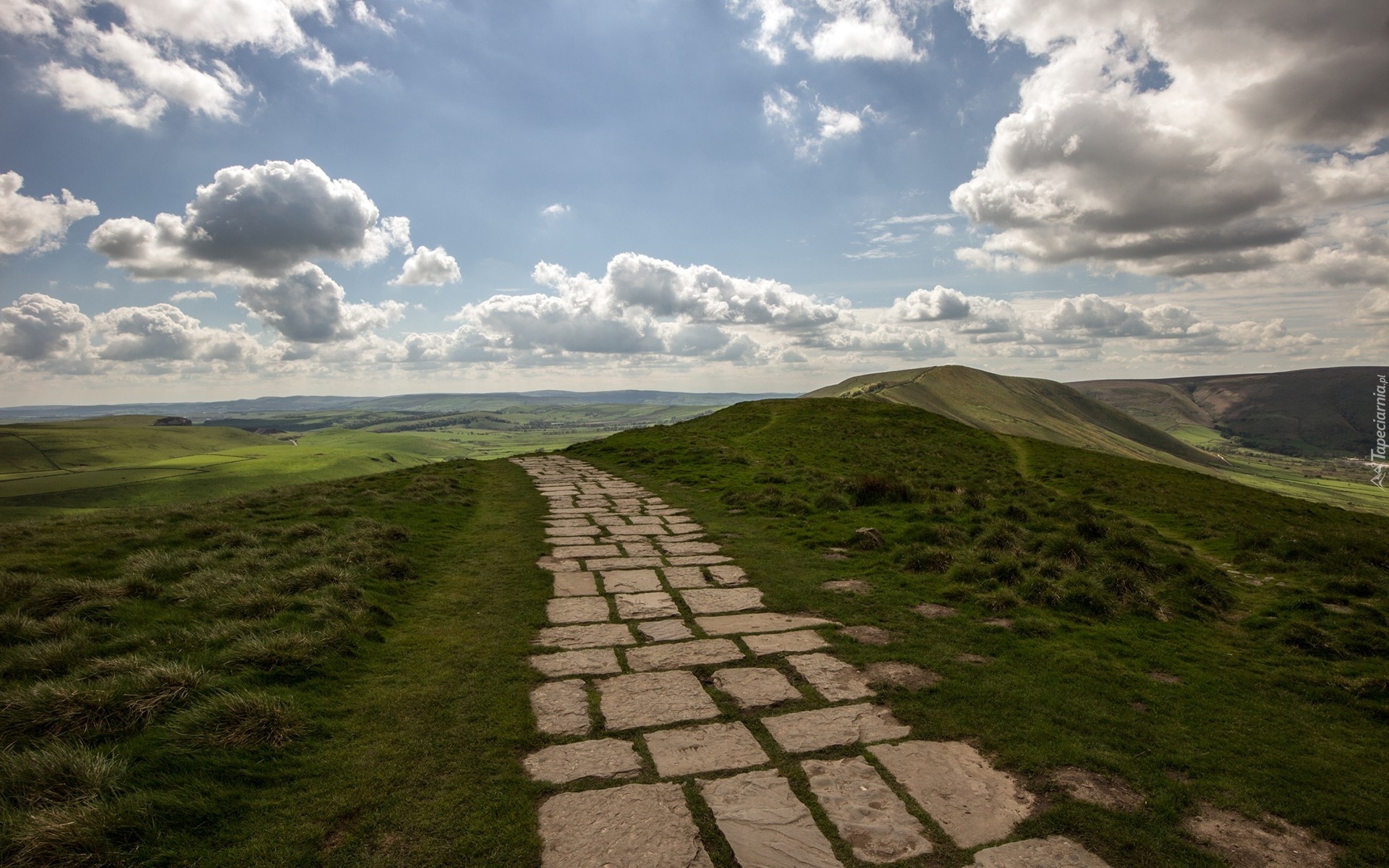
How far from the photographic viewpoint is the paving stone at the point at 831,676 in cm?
590

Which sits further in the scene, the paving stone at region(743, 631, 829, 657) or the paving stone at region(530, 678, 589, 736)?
the paving stone at region(743, 631, 829, 657)

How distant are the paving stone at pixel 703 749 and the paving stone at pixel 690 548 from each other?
627 centimetres

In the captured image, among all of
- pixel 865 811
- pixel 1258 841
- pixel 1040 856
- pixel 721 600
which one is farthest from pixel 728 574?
pixel 1258 841

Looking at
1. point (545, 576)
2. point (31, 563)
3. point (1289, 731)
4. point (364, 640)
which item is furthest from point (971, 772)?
point (31, 563)

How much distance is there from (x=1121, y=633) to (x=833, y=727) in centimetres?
491

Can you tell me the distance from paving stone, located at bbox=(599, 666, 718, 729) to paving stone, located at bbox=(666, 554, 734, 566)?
4.38 m

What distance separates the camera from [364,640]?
6.80 meters

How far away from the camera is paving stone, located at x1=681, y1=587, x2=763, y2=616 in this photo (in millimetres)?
8453

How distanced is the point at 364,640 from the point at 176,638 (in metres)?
1.72

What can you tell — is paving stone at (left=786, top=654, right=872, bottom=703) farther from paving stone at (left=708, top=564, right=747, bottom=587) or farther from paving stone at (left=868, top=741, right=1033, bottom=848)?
paving stone at (left=708, top=564, right=747, bottom=587)

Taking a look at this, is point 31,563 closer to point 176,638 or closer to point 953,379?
point 176,638

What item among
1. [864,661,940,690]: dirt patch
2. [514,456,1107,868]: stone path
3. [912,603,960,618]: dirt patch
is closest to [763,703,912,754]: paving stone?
[514,456,1107,868]: stone path

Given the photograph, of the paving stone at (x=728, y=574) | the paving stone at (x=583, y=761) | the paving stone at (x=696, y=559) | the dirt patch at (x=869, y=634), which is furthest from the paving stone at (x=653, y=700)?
the paving stone at (x=696, y=559)

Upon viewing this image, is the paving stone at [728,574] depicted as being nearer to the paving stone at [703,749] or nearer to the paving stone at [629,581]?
the paving stone at [629,581]
